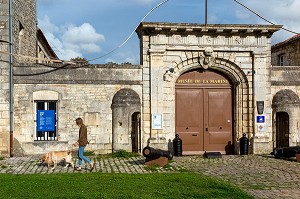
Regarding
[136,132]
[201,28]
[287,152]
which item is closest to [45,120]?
[136,132]

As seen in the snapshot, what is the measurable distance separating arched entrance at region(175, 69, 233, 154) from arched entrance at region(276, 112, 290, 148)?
Result: 2.11 m

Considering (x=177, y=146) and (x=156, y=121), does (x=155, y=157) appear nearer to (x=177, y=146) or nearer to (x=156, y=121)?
(x=177, y=146)

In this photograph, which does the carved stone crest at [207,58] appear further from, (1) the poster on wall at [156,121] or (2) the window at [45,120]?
(2) the window at [45,120]

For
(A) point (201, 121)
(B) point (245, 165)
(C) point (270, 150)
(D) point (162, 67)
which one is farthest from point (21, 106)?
(C) point (270, 150)

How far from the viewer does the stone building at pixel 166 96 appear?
16438mm

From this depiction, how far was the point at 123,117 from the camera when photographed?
1672cm

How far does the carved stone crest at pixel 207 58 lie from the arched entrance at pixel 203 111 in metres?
0.43

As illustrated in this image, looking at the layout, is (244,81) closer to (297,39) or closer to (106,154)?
(297,39)

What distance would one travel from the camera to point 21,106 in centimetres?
1631

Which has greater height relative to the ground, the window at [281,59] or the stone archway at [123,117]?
the window at [281,59]

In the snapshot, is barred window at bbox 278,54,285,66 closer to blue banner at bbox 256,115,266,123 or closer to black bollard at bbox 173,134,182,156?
blue banner at bbox 256,115,266,123

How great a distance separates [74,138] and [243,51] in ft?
25.0

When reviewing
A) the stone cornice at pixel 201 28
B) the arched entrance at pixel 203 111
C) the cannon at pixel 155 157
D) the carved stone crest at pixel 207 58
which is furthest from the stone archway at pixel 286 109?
the cannon at pixel 155 157

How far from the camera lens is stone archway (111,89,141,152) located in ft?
54.7
